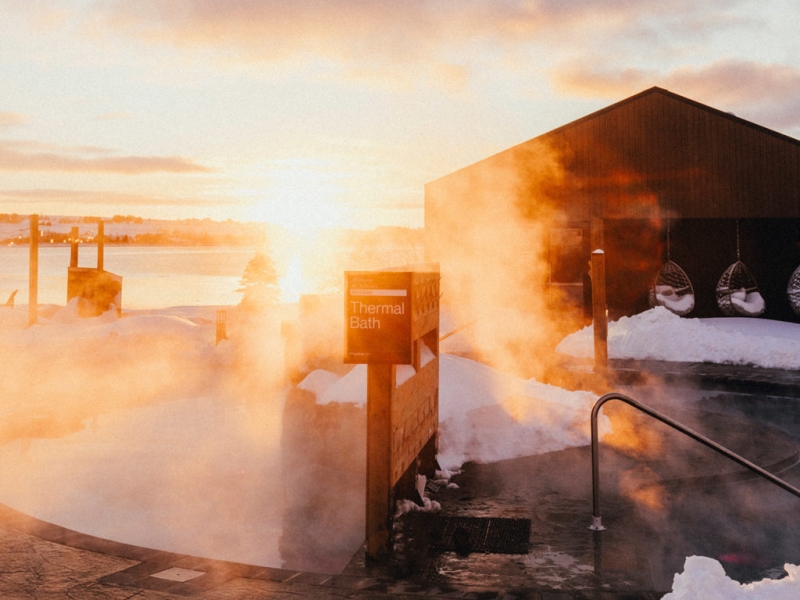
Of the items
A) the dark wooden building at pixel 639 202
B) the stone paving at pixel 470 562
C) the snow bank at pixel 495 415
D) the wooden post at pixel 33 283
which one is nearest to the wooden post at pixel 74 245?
the wooden post at pixel 33 283

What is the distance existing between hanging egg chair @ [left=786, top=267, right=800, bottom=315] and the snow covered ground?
5747 millimetres

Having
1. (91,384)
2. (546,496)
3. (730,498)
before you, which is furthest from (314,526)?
(91,384)

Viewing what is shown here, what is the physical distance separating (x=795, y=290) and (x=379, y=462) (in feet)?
64.5

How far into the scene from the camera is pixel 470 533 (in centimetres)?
557

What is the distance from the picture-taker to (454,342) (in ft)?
58.7

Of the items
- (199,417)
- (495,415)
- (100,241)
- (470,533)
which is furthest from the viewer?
(100,241)

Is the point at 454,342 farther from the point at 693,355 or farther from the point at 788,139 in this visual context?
the point at 788,139

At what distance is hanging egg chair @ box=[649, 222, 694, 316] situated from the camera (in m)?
21.6

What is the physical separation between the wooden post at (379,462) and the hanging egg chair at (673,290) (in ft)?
59.8

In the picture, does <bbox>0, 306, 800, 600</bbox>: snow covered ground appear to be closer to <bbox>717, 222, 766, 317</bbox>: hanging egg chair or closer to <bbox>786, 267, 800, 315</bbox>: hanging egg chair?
<bbox>717, 222, 766, 317</bbox>: hanging egg chair

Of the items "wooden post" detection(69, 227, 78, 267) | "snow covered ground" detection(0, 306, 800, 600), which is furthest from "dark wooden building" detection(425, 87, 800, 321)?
"wooden post" detection(69, 227, 78, 267)

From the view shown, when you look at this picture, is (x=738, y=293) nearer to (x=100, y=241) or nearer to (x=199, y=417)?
(x=199, y=417)

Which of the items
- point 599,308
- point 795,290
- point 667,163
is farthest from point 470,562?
point 795,290

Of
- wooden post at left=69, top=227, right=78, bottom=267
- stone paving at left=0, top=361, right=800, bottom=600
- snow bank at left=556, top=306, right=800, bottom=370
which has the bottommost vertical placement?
stone paving at left=0, top=361, right=800, bottom=600
